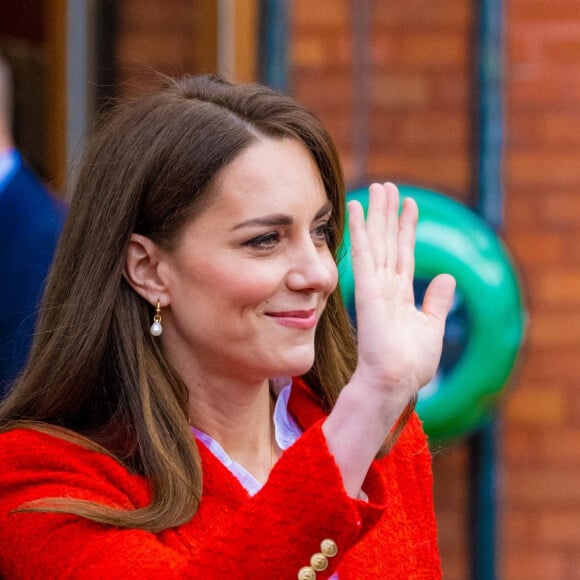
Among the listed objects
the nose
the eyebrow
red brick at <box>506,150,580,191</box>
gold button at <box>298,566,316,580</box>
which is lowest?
red brick at <box>506,150,580,191</box>

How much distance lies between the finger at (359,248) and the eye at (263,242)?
0.14 meters

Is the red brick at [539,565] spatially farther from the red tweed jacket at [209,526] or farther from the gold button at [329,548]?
the gold button at [329,548]

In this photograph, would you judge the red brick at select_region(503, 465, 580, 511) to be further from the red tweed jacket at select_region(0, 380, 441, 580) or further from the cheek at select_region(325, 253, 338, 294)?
the cheek at select_region(325, 253, 338, 294)

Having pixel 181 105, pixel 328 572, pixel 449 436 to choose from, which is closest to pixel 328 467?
pixel 328 572

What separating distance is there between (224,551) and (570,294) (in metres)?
2.36

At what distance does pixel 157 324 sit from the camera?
6.17 ft

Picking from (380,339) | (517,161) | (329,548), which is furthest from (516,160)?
(329,548)

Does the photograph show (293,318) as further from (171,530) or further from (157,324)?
(171,530)

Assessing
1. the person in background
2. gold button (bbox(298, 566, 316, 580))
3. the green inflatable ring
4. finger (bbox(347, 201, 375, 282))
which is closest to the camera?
gold button (bbox(298, 566, 316, 580))

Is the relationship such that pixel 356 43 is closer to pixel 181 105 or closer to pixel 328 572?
pixel 181 105

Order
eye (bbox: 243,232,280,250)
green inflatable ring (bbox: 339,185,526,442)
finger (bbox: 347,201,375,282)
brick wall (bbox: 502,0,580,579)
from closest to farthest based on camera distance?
finger (bbox: 347,201,375,282)
eye (bbox: 243,232,280,250)
green inflatable ring (bbox: 339,185,526,442)
brick wall (bbox: 502,0,580,579)

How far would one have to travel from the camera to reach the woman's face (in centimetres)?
180

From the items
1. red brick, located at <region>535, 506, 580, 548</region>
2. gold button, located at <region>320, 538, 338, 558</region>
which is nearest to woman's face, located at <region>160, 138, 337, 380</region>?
gold button, located at <region>320, 538, 338, 558</region>

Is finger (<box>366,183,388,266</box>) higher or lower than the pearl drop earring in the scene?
higher
